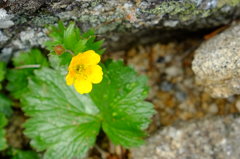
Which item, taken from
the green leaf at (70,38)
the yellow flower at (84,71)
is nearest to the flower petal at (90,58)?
the yellow flower at (84,71)

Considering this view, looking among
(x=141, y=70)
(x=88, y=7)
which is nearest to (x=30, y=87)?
(x=88, y=7)

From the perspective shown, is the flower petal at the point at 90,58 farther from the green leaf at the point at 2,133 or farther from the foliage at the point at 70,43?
the green leaf at the point at 2,133

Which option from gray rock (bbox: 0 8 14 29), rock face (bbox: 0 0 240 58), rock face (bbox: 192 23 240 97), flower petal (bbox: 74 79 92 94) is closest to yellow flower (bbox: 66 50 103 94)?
flower petal (bbox: 74 79 92 94)

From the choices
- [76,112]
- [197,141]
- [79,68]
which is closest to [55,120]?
[76,112]

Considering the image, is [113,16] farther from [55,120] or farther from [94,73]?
[55,120]

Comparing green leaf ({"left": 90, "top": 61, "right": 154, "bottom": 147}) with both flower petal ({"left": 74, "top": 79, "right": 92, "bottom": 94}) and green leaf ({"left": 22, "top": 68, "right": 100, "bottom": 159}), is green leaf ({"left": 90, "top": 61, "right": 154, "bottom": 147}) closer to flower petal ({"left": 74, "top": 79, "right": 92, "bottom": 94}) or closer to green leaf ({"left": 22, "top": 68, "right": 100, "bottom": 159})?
green leaf ({"left": 22, "top": 68, "right": 100, "bottom": 159})

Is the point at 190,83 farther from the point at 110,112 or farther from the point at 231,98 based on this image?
the point at 110,112

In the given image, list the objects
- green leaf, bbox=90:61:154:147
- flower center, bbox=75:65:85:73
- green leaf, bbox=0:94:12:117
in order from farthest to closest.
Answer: green leaf, bbox=0:94:12:117
green leaf, bbox=90:61:154:147
flower center, bbox=75:65:85:73
